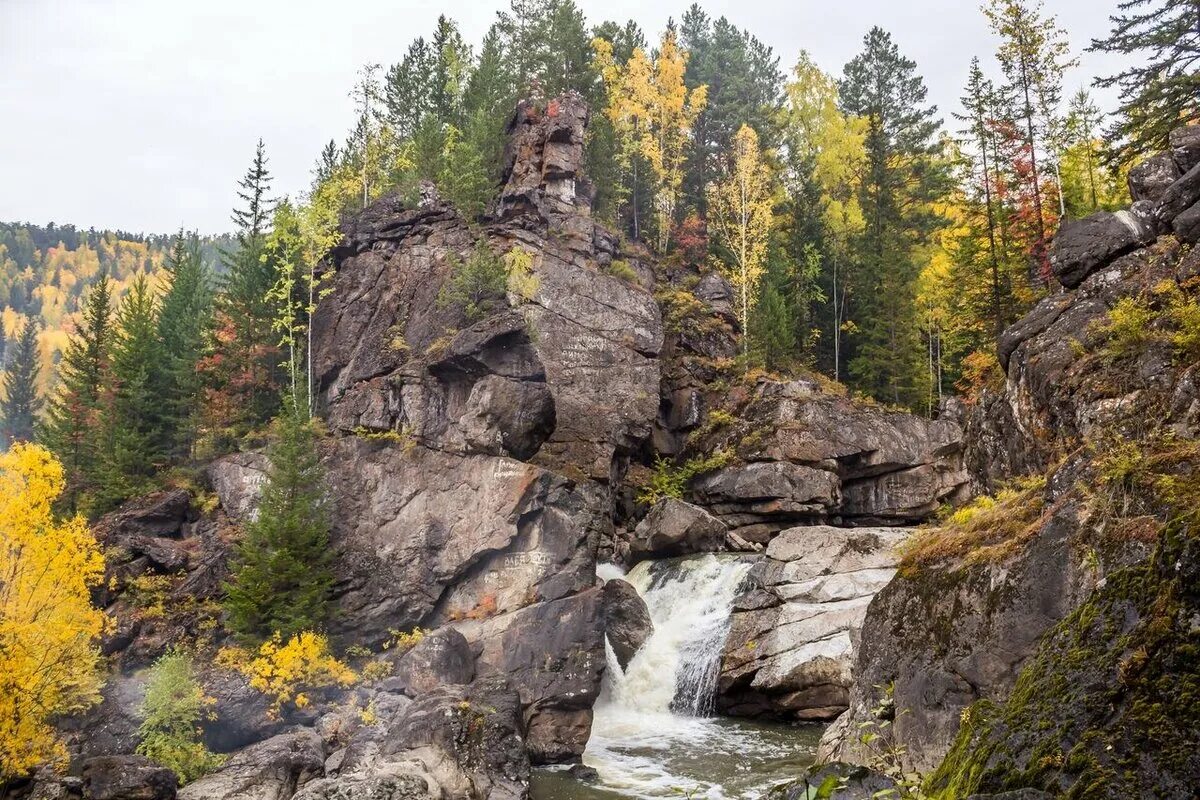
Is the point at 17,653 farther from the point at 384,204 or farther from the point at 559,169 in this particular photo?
the point at 559,169

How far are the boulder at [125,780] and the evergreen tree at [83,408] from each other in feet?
58.0

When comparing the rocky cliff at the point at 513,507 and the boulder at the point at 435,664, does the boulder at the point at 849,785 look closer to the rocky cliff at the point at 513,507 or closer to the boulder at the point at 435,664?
the rocky cliff at the point at 513,507

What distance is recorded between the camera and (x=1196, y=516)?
10.1ft

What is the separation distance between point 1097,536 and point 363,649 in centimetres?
2322

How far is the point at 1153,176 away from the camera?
57.1 ft

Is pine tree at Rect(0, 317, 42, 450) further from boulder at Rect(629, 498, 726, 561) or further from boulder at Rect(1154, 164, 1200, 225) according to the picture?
boulder at Rect(1154, 164, 1200, 225)

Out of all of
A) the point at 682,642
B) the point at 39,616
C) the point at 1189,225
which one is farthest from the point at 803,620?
the point at 39,616

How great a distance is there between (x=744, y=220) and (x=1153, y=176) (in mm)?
26713

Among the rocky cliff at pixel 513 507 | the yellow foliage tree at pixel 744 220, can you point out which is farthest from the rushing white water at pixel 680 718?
the yellow foliage tree at pixel 744 220

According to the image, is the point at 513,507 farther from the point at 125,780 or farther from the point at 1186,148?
the point at 1186,148

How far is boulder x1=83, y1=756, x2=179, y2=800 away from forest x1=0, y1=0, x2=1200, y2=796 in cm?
201

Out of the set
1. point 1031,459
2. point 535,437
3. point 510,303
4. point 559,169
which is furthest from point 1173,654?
point 559,169

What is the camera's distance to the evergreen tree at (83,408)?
3469 cm

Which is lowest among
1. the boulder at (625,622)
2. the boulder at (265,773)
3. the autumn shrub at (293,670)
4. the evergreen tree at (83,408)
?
the boulder at (265,773)
